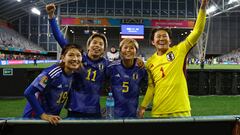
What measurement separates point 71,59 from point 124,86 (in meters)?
0.81

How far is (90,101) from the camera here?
3896mm

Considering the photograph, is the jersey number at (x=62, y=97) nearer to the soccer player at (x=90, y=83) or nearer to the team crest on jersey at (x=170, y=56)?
the soccer player at (x=90, y=83)

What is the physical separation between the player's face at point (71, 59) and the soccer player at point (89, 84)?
13.2 inches

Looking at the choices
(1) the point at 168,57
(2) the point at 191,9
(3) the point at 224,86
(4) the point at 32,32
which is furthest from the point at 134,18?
(1) the point at 168,57

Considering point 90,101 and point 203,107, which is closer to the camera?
point 90,101

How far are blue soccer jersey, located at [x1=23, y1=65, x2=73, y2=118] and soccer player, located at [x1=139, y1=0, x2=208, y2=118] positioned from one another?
1062 mm

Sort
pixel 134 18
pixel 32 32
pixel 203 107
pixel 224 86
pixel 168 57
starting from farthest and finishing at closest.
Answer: pixel 32 32, pixel 134 18, pixel 224 86, pixel 203 107, pixel 168 57

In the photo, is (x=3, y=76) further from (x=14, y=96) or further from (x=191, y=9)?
(x=191, y=9)

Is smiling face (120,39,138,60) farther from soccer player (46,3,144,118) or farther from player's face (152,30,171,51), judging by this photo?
player's face (152,30,171,51)

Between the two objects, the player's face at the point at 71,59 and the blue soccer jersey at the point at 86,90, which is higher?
the player's face at the point at 71,59

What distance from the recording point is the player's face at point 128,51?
390 centimetres

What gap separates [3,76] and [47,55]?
60617 millimetres

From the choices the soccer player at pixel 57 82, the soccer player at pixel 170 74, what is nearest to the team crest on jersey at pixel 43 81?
the soccer player at pixel 57 82

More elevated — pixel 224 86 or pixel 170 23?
pixel 170 23
